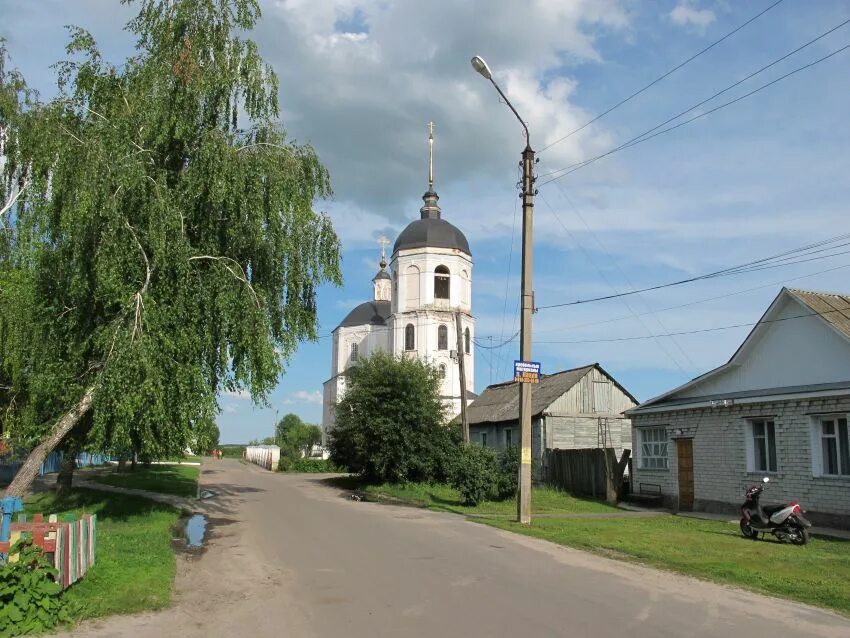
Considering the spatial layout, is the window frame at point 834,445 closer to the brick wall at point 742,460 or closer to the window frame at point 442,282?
the brick wall at point 742,460

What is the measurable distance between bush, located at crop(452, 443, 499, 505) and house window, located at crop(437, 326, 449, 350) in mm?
36089

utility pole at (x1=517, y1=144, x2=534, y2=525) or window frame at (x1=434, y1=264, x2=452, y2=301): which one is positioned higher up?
window frame at (x1=434, y1=264, x2=452, y2=301)

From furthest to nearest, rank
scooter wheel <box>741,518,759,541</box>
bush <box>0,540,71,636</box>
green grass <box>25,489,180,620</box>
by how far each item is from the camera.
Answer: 1. scooter wheel <box>741,518,759,541</box>
2. green grass <box>25,489,180,620</box>
3. bush <box>0,540,71,636</box>

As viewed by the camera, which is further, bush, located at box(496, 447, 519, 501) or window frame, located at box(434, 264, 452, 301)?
window frame, located at box(434, 264, 452, 301)

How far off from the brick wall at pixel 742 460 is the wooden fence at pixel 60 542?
15999mm

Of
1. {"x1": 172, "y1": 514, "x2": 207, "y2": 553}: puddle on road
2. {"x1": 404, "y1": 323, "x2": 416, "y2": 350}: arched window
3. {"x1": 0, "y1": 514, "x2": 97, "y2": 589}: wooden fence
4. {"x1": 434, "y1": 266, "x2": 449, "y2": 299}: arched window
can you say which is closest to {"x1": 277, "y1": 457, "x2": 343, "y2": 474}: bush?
{"x1": 404, "y1": 323, "x2": 416, "y2": 350}: arched window

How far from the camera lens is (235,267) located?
14641 mm

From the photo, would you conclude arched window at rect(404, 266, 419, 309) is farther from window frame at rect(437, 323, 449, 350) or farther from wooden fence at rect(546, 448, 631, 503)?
wooden fence at rect(546, 448, 631, 503)

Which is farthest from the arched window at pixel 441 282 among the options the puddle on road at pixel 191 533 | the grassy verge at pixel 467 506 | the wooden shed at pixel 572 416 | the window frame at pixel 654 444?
the puddle on road at pixel 191 533

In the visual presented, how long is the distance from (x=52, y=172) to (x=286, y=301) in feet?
17.1

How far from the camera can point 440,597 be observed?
893 centimetres

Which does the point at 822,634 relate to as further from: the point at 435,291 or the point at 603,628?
the point at 435,291

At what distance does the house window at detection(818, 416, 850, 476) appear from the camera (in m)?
17.4

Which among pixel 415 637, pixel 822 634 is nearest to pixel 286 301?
pixel 415 637
